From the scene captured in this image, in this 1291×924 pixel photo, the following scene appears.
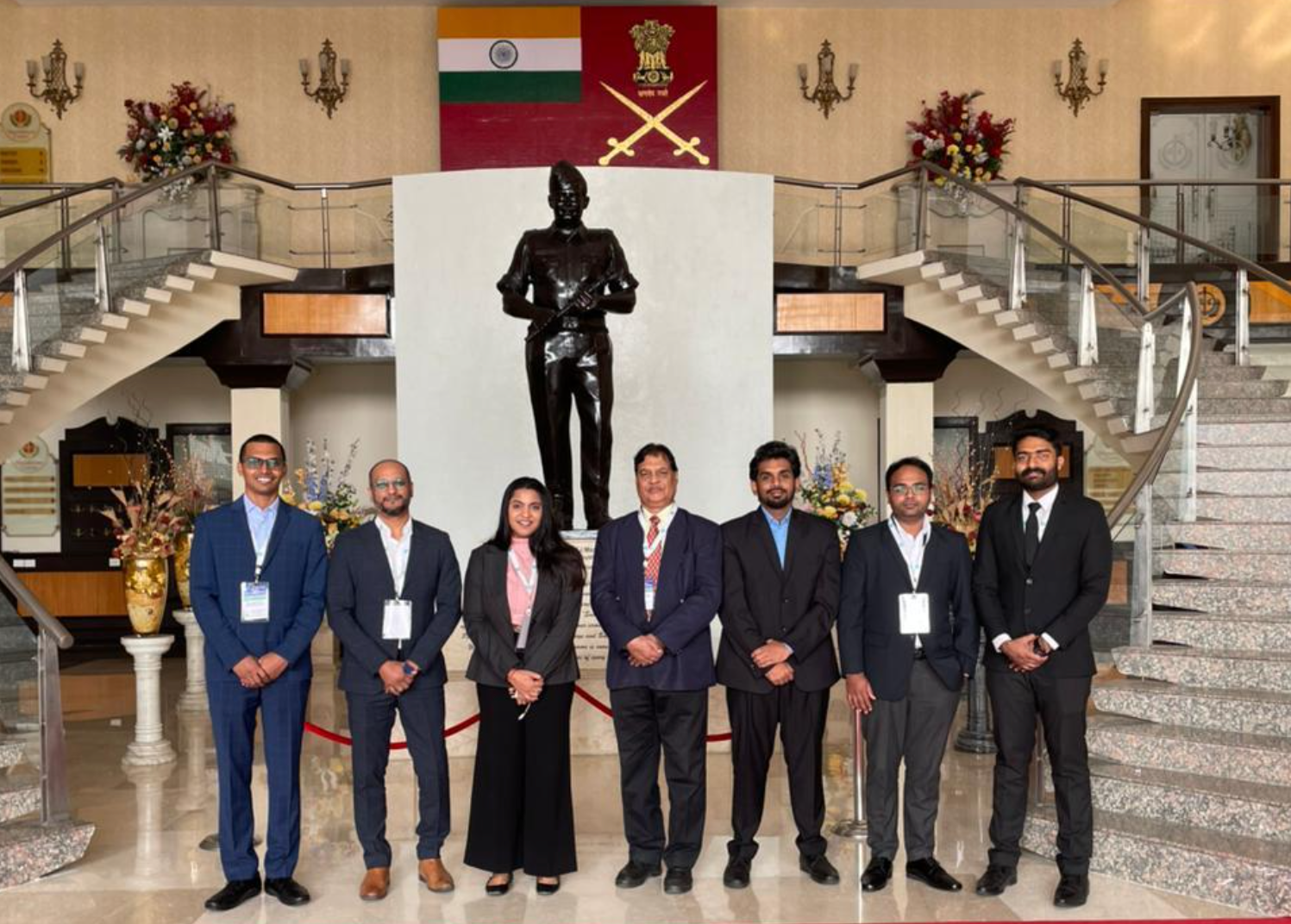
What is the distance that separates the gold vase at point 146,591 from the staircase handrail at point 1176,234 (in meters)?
7.18

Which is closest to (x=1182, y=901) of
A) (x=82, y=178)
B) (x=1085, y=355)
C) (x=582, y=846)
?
(x=582, y=846)

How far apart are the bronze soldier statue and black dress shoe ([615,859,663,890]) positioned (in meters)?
2.64

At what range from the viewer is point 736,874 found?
497 centimetres

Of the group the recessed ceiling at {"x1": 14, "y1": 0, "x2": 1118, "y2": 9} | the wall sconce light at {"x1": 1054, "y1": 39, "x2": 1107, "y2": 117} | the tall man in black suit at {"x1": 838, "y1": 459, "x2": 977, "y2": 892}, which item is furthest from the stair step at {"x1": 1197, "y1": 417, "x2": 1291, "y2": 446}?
the recessed ceiling at {"x1": 14, "y1": 0, "x2": 1118, "y2": 9}

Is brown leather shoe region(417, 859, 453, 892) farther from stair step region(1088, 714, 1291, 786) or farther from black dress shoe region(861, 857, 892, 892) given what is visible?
stair step region(1088, 714, 1291, 786)

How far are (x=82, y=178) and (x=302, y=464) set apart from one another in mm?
4005

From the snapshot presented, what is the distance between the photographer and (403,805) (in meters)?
6.36

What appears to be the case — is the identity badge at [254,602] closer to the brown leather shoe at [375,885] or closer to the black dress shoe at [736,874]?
the brown leather shoe at [375,885]

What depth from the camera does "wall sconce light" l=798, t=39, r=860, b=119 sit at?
567 inches

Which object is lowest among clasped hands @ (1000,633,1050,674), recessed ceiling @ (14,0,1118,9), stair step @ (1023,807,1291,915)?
stair step @ (1023,807,1291,915)

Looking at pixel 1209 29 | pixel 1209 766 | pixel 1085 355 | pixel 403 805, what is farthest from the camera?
pixel 1209 29

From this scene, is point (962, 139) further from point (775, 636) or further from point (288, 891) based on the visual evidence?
point (288, 891)

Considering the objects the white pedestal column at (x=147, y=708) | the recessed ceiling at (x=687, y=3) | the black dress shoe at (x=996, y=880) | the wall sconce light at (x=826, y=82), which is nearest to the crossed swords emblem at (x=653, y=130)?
the recessed ceiling at (x=687, y=3)

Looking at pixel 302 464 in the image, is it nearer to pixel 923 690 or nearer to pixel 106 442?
pixel 106 442
